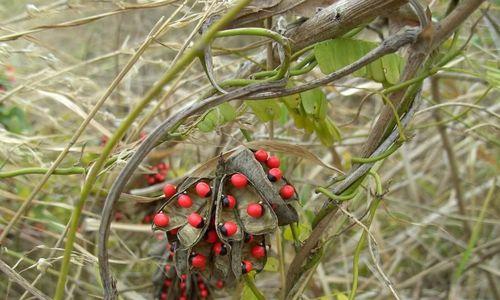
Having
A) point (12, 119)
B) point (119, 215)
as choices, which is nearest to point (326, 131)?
point (119, 215)

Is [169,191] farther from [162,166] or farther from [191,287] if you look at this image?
[162,166]

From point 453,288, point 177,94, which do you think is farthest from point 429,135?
point 177,94

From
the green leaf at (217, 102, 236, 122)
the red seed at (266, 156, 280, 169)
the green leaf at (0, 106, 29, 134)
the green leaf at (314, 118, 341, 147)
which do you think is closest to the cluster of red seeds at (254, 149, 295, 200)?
the red seed at (266, 156, 280, 169)

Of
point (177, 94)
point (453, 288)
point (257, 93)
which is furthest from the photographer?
point (177, 94)

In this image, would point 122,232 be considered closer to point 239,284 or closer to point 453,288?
point 239,284

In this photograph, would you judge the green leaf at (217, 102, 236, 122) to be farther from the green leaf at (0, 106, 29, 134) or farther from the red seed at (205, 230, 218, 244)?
the green leaf at (0, 106, 29, 134)

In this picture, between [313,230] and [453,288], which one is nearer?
[313,230]

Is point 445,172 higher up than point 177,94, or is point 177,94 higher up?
point 177,94
